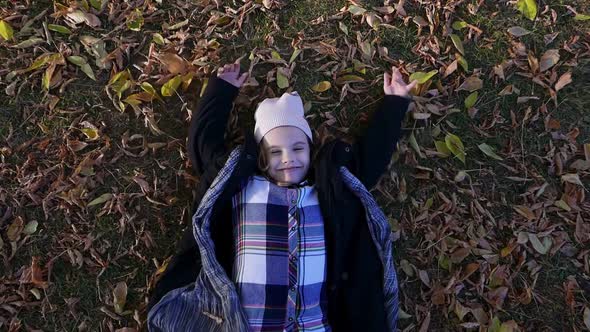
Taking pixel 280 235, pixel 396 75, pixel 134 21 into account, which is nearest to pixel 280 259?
pixel 280 235

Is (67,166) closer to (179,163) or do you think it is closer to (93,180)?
(93,180)

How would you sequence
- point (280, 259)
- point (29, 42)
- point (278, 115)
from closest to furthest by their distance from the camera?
point (280, 259), point (278, 115), point (29, 42)

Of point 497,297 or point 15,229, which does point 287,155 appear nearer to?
point 497,297

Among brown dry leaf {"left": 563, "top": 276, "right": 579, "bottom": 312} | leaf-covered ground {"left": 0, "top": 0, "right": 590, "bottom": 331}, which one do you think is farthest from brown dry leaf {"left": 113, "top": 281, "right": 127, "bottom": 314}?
brown dry leaf {"left": 563, "top": 276, "right": 579, "bottom": 312}

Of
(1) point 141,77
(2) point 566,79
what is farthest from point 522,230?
(1) point 141,77

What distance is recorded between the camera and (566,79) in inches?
142

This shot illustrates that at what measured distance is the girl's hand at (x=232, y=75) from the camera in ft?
11.2

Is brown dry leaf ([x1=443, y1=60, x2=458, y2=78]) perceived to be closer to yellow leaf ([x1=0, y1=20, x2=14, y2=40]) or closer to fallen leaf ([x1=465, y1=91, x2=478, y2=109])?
fallen leaf ([x1=465, y1=91, x2=478, y2=109])

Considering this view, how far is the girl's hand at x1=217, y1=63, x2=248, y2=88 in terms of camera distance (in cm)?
342

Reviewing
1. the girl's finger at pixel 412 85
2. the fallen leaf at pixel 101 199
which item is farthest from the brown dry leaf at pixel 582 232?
the fallen leaf at pixel 101 199

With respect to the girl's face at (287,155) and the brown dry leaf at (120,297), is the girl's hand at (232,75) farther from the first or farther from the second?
the brown dry leaf at (120,297)

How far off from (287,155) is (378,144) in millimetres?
627

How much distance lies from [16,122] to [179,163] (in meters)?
1.13

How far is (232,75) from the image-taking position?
11.3 ft
